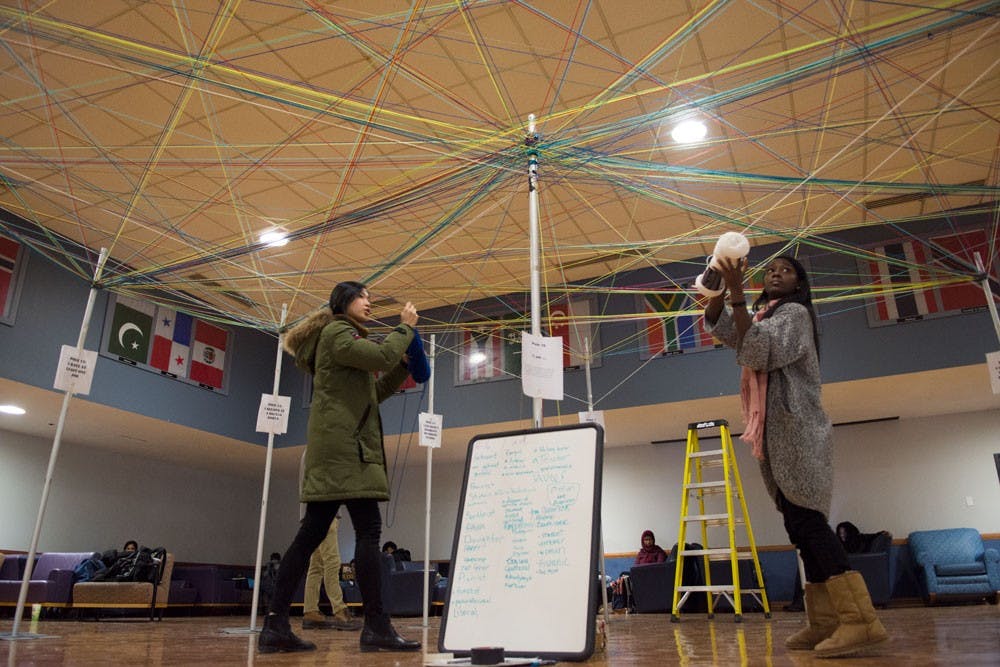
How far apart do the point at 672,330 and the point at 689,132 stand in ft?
10.2

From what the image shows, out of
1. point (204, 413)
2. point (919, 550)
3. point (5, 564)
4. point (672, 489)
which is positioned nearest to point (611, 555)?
point (672, 489)

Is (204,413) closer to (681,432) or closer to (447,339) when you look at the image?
(447,339)

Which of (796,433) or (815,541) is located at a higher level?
(796,433)

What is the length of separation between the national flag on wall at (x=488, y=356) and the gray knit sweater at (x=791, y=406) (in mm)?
7251

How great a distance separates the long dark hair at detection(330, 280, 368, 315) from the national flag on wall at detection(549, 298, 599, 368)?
20.2 feet

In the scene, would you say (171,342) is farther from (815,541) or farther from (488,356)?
(815,541)

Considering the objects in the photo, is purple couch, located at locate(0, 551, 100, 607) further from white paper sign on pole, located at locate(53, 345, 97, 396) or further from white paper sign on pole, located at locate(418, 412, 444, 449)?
white paper sign on pole, located at locate(418, 412, 444, 449)

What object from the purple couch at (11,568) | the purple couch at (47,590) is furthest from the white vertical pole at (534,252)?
the purple couch at (11,568)

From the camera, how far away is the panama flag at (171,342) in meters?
9.38

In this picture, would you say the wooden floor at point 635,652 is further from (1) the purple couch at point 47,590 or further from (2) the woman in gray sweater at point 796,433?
(1) the purple couch at point 47,590

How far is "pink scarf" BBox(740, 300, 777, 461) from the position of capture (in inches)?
93.5

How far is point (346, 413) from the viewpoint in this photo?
9.28 feet

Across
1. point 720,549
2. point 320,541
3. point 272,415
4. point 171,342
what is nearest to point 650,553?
point 720,549

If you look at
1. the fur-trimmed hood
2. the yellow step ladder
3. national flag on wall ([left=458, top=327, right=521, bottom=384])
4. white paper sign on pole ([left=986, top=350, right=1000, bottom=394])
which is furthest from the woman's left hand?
national flag on wall ([left=458, top=327, right=521, bottom=384])
